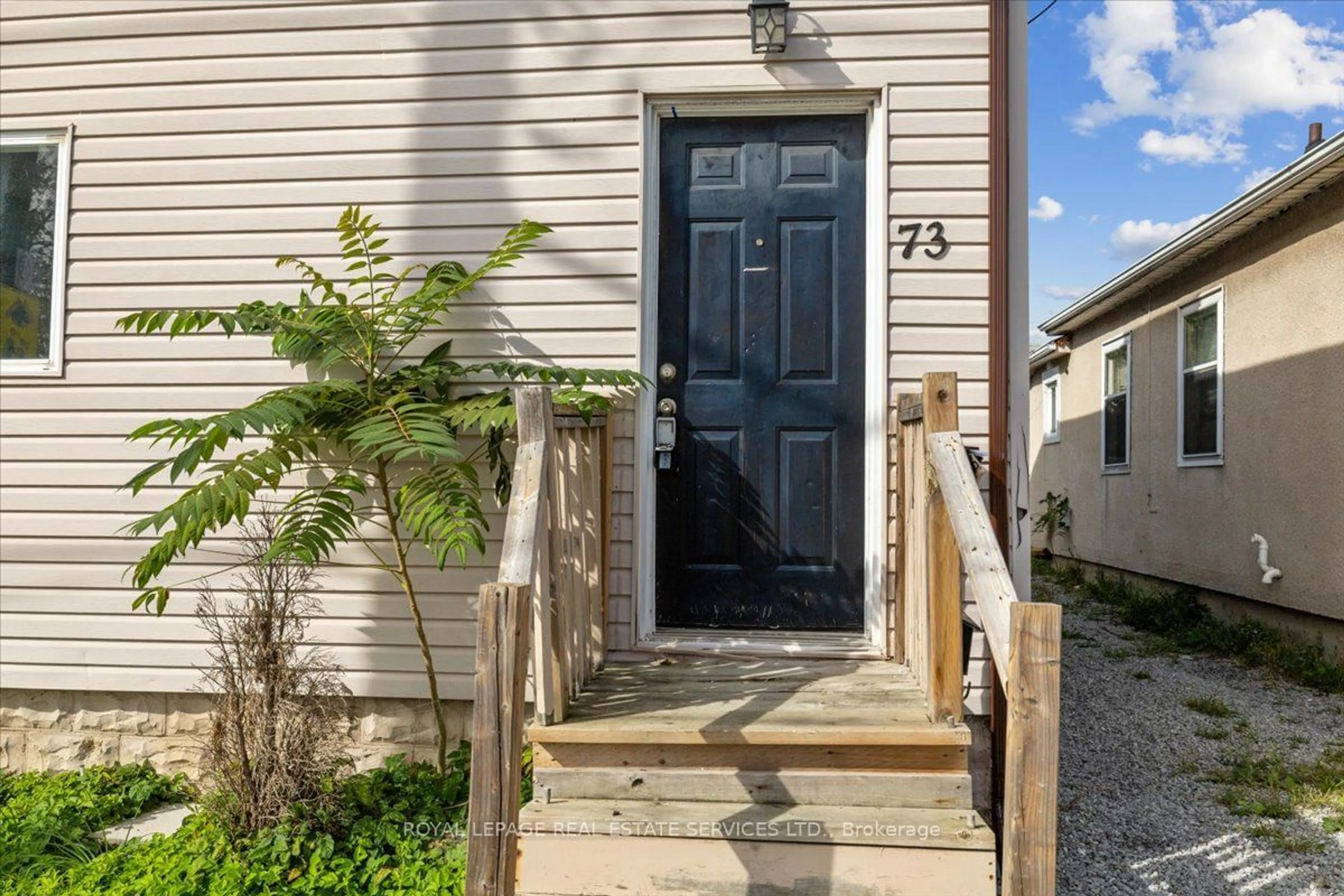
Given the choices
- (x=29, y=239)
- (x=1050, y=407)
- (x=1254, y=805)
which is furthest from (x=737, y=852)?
(x=1050, y=407)

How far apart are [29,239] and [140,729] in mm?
2375

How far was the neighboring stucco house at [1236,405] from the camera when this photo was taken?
19.9 ft

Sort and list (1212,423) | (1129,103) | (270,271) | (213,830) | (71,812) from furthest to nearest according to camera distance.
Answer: (1129,103) → (1212,423) → (270,271) → (71,812) → (213,830)

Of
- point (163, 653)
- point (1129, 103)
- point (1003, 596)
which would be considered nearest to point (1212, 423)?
point (1003, 596)

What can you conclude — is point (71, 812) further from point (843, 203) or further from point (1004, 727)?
point (843, 203)

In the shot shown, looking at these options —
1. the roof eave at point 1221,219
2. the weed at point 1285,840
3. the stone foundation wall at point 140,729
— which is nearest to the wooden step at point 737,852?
the stone foundation wall at point 140,729

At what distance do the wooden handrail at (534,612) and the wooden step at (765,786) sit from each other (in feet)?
0.65

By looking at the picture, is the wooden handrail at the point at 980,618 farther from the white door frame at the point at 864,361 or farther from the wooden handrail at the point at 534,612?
the wooden handrail at the point at 534,612

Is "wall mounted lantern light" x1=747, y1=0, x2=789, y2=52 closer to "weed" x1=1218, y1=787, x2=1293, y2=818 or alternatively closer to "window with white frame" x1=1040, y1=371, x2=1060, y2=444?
"weed" x1=1218, y1=787, x2=1293, y2=818

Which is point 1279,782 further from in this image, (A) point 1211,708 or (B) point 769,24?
(B) point 769,24

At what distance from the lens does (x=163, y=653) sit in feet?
13.2

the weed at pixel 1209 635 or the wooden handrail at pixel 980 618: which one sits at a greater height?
the wooden handrail at pixel 980 618

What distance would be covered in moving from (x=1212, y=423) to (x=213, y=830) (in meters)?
7.93

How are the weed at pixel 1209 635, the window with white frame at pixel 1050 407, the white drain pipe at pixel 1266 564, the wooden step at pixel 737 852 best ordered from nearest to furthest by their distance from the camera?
the wooden step at pixel 737 852
the weed at pixel 1209 635
the white drain pipe at pixel 1266 564
the window with white frame at pixel 1050 407
